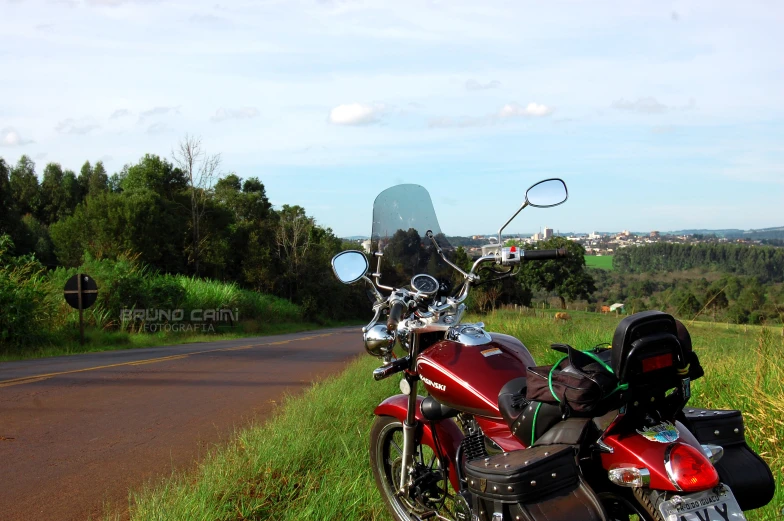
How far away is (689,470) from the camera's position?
2561 millimetres

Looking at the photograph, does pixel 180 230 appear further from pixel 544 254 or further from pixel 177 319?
pixel 544 254

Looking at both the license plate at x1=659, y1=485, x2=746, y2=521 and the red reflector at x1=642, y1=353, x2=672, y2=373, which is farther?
the red reflector at x1=642, y1=353, x2=672, y2=373

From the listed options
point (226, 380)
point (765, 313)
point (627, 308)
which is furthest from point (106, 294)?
point (765, 313)

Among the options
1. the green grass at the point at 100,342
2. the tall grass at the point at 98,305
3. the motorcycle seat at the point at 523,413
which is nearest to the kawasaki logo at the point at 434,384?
the motorcycle seat at the point at 523,413

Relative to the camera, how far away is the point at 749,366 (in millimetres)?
6688

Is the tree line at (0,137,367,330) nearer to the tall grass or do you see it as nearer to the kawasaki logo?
the tall grass

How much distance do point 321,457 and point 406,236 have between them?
188 cm

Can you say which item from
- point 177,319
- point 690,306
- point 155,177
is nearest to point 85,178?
point 155,177

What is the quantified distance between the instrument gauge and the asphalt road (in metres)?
2.72

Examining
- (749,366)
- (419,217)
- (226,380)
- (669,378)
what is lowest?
(226,380)

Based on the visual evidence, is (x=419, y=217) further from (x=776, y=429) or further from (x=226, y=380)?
(x=226, y=380)

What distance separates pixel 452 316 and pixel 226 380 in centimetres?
799

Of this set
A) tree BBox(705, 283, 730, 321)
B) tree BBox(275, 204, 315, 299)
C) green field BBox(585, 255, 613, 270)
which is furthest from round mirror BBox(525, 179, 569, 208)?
tree BBox(275, 204, 315, 299)

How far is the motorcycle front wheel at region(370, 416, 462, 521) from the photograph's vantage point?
4.05 metres
